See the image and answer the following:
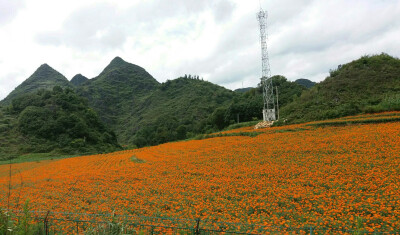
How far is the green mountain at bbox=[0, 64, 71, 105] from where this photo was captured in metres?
120

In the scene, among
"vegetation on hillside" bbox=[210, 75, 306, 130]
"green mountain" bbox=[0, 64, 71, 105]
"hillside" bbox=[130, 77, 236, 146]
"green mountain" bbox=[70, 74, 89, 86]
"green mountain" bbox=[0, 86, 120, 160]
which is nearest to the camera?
"green mountain" bbox=[0, 86, 120, 160]

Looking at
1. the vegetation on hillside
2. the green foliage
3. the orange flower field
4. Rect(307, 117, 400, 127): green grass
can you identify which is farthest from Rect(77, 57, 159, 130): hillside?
the orange flower field

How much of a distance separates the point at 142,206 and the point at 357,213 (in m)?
7.29

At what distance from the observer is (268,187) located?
11.1 meters

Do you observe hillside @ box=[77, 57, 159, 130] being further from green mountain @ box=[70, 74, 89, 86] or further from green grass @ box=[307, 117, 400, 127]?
green grass @ box=[307, 117, 400, 127]

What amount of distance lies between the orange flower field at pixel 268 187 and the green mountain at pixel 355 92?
819 centimetres

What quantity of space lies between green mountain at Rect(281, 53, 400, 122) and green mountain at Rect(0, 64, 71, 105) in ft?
380

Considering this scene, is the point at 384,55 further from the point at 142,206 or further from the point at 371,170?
the point at 142,206

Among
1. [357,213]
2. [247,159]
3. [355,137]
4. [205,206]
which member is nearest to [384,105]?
[355,137]

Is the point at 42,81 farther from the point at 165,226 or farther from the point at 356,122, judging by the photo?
the point at 165,226

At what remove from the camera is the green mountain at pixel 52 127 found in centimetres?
4759

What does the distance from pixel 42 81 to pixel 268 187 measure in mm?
150097

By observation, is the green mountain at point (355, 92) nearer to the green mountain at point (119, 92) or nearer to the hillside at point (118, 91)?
the green mountain at point (119, 92)

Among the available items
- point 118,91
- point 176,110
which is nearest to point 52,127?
point 176,110
